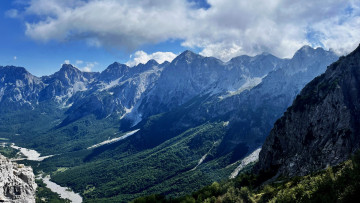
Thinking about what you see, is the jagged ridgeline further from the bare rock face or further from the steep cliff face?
the bare rock face

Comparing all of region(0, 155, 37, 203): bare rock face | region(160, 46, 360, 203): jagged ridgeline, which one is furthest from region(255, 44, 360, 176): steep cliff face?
region(0, 155, 37, 203): bare rock face

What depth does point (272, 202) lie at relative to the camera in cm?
6019

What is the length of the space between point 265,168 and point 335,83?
55.1 meters

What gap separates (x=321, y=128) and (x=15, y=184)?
114977 mm

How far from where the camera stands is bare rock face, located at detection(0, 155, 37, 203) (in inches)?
2114

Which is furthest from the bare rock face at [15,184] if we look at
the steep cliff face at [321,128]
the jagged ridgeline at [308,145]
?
the steep cliff face at [321,128]

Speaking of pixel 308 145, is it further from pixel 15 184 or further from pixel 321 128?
pixel 15 184

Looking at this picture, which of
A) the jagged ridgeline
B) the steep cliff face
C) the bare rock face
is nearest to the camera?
the bare rock face

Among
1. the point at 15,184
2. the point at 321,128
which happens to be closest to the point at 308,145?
the point at 321,128

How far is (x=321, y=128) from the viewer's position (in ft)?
386

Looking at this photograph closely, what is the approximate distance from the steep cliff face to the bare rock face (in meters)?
86.4

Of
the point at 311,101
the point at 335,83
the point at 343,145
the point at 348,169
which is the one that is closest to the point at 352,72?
the point at 335,83

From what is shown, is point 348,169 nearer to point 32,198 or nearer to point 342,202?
point 342,202

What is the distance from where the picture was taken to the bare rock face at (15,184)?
176 ft
